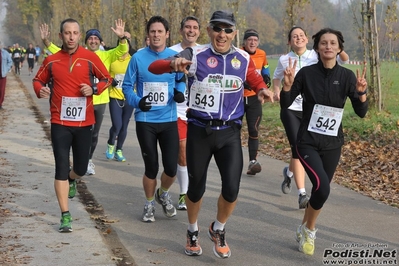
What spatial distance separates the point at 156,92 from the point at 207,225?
148 centimetres

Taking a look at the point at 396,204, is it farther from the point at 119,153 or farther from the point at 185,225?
the point at 119,153

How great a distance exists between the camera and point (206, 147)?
6.08m

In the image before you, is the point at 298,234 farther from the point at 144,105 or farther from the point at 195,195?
the point at 144,105

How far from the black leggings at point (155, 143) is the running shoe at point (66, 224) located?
3.41ft

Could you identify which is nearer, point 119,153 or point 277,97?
point 277,97

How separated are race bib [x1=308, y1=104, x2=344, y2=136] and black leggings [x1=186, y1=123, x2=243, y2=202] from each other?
2.38 ft

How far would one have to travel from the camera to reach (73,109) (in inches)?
279

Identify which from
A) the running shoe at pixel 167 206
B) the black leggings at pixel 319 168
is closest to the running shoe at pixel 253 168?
the running shoe at pixel 167 206

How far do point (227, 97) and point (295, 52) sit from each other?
2.71 meters

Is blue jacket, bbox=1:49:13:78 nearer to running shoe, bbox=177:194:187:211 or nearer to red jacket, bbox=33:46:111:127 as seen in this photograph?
running shoe, bbox=177:194:187:211

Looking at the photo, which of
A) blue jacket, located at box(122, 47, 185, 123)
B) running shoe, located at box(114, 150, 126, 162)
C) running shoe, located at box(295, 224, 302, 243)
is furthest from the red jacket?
running shoe, located at box(114, 150, 126, 162)

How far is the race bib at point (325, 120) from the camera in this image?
6.28 meters

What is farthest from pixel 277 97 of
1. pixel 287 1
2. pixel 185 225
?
pixel 287 1

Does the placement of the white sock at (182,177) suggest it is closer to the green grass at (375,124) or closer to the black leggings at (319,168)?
the black leggings at (319,168)
